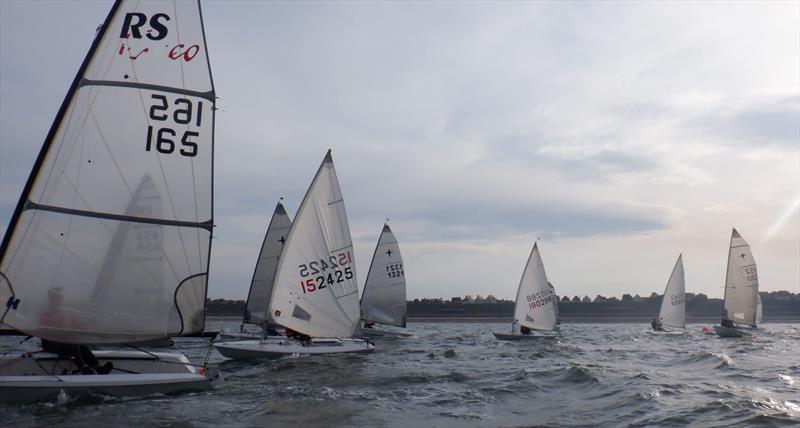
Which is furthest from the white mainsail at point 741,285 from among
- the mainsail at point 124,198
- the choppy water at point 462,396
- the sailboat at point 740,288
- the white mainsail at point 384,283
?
the mainsail at point 124,198

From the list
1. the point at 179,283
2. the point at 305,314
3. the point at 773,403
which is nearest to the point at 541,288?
the point at 305,314

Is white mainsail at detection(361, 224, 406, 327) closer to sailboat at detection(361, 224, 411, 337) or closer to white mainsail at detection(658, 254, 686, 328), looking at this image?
sailboat at detection(361, 224, 411, 337)

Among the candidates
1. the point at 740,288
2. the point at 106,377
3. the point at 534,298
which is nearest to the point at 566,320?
the point at 740,288

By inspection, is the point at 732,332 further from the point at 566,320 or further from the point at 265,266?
the point at 566,320

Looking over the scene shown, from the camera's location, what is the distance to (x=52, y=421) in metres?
9.27

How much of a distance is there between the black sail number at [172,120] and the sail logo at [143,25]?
3.37 ft

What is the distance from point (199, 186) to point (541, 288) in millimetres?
25460

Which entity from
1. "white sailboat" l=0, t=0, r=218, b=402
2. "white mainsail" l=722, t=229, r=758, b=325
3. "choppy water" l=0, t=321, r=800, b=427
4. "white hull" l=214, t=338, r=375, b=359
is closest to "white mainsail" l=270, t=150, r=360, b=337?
"white hull" l=214, t=338, r=375, b=359

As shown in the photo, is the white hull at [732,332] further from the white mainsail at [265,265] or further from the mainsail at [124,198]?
the mainsail at [124,198]

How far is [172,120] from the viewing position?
1083 centimetres

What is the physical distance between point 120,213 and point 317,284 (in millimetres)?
9444

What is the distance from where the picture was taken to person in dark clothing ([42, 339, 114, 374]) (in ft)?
35.7

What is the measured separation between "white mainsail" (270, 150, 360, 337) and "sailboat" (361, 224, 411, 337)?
12.5m

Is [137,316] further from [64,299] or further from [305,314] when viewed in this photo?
[305,314]
